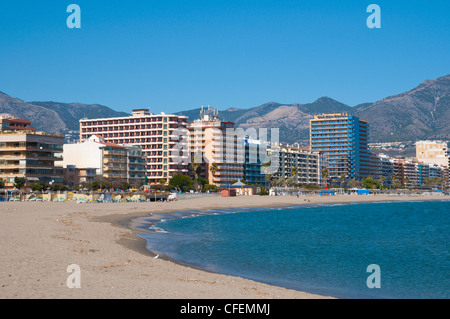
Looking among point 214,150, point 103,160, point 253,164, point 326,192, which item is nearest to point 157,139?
point 214,150

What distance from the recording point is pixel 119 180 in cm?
13812

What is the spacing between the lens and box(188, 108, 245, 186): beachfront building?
568 ft

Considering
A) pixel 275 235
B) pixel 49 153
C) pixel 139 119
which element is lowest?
pixel 275 235

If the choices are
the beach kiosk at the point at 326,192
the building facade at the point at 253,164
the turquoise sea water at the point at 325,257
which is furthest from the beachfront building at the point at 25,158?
the beach kiosk at the point at 326,192

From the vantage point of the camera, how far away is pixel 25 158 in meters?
107

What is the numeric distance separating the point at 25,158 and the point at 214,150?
76.8m

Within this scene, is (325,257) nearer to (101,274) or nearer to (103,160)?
(101,274)

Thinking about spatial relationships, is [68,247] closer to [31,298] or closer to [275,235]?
[31,298]

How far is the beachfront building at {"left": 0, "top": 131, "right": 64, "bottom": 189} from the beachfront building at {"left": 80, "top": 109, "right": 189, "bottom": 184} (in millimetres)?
53947

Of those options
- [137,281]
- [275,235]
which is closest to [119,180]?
[275,235]

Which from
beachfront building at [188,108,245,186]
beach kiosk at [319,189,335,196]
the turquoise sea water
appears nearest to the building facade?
beachfront building at [188,108,245,186]
